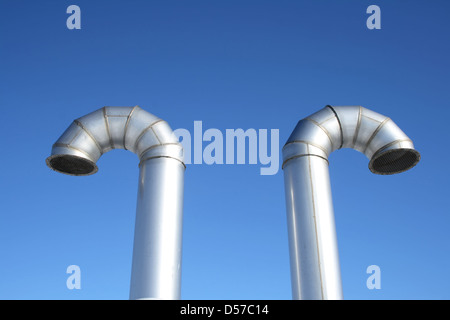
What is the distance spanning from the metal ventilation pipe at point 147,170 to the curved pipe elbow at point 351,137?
10.6ft

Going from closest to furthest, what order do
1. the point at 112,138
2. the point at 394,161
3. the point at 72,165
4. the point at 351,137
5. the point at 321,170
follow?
the point at 321,170 < the point at 351,137 < the point at 112,138 < the point at 394,161 < the point at 72,165

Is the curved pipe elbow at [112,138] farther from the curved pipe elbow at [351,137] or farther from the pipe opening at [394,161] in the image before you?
the pipe opening at [394,161]

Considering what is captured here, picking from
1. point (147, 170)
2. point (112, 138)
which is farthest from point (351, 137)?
point (112, 138)

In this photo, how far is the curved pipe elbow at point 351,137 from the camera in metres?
11.7

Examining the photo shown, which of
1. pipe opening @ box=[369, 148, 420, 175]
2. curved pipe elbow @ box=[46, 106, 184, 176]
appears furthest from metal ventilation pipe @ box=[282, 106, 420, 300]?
curved pipe elbow @ box=[46, 106, 184, 176]

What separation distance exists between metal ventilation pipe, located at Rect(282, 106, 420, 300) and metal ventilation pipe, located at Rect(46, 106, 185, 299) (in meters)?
2.96

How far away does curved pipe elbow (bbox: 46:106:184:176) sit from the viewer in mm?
12008

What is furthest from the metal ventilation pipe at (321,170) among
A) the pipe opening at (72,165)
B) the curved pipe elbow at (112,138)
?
the pipe opening at (72,165)

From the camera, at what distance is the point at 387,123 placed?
476 inches

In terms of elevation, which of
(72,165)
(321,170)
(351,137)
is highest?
(351,137)

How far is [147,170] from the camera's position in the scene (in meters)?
11.8

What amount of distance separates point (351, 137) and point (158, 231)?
5857 millimetres

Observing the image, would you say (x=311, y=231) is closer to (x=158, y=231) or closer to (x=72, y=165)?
(x=158, y=231)
